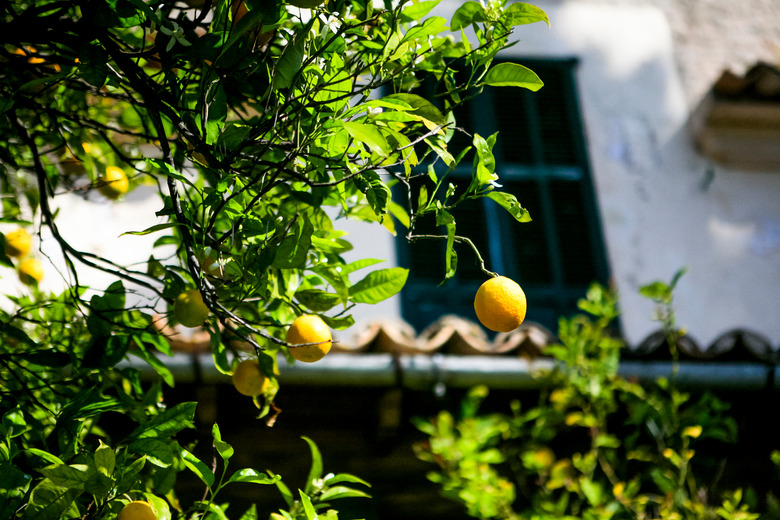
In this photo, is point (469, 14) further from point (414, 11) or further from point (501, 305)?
point (501, 305)

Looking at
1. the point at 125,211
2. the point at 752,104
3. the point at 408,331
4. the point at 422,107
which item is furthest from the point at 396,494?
the point at 752,104

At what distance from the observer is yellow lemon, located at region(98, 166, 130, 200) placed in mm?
2072

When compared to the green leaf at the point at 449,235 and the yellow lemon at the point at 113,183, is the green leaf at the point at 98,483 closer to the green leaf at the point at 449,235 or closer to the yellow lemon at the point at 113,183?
the green leaf at the point at 449,235

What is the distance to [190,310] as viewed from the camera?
5.12 feet

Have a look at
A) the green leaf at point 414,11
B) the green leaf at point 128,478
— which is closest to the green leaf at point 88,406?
the green leaf at point 128,478

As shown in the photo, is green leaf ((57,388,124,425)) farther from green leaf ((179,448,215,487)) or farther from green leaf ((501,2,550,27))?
green leaf ((501,2,550,27))

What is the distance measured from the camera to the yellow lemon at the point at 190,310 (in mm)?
1562

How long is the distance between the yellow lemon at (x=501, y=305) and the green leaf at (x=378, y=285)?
0.18 m

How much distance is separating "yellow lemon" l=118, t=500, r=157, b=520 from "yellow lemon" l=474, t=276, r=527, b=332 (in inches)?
26.6

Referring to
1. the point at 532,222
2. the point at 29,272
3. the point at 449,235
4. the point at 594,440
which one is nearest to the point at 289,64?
the point at 449,235

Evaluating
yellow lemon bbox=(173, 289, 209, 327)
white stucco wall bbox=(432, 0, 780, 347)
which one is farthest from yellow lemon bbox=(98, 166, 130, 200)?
white stucco wall bbox=(432, 0, 780, 347)

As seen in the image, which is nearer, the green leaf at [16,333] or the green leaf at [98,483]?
the green leaf at [98,483]

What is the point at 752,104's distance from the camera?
4.92m

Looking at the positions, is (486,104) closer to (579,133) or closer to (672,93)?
(579,133)
